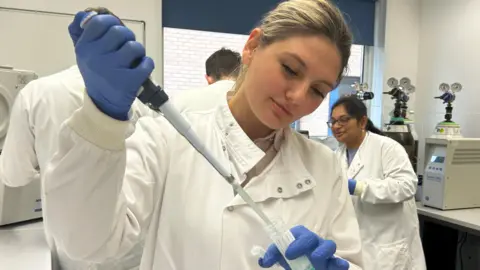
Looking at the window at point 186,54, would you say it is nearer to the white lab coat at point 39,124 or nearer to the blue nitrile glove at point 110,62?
the white lab coat at point 39,124

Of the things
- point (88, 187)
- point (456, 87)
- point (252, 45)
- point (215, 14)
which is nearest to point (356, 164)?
point (456, 87)

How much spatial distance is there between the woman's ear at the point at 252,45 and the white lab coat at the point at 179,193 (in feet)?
0.40

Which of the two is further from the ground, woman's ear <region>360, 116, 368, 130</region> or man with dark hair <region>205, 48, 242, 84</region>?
man with dark hair <region>205, 48, 242, 84</region>

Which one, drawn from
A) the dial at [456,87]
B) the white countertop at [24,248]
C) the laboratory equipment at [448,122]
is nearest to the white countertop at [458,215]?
the laboratory equipment at [448,122]

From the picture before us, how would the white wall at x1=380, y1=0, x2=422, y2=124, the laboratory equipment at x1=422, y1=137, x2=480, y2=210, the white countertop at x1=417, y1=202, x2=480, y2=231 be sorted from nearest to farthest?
1. the white countertop at x1=417, y1=202, x2=480, y2=231
2. the laboratory equipment at x1=422, y1=137, x2=480, y2=210
3. the white wall at x1=380, y1=0, x2=422, y2=124

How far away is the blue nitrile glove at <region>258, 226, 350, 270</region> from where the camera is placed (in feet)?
2.43

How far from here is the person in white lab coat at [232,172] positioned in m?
0.60

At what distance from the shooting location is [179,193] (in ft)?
2.74

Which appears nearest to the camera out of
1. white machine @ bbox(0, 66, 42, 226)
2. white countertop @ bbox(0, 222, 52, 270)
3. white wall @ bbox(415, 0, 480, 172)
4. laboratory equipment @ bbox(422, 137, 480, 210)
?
white countertop @ bbox(0, 222, 52, 270)

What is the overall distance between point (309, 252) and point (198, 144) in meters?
0.29

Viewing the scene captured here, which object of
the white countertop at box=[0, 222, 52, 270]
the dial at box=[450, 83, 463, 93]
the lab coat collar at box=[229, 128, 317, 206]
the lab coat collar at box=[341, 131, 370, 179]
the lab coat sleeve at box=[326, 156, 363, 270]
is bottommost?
the white countertop at box=[0, 222, 52, 270]

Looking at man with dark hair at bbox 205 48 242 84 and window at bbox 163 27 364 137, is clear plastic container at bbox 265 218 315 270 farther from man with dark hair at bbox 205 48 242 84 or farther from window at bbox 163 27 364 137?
window at bbox 163 27 364 137

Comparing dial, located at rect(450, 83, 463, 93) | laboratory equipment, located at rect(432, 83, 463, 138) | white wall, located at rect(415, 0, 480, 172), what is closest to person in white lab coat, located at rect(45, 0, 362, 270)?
laboratory equipment, located at rect(432, 83, 463, 138)

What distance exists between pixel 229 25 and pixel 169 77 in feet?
2.01
